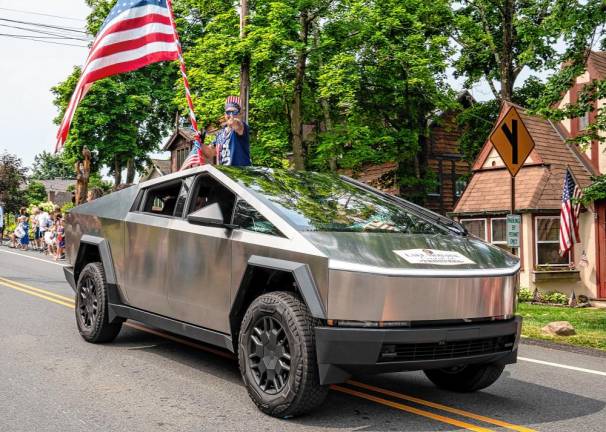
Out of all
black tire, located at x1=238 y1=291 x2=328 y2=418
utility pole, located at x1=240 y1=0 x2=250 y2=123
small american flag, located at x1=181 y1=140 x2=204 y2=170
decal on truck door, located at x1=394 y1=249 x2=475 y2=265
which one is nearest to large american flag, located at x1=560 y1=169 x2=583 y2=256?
utility pole, located at x1=240 y1=0 x2=250 y2=123

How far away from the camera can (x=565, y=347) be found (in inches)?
325

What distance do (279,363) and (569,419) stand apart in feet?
6.87

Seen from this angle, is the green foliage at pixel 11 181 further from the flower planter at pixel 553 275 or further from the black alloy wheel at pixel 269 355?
the black alloy wheel at pixel 269 355

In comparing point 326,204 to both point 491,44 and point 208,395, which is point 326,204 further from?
point 491,44

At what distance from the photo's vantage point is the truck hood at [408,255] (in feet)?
14.4

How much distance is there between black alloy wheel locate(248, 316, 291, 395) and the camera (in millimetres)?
4582

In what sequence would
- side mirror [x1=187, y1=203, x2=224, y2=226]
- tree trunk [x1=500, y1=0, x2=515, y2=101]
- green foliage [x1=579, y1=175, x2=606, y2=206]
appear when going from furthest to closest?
tree trunk [x1=500, y1=0, x2=515, y2=101]
green foliage [x1=579, y1=175, x2=606, y2=206]
side mirror [x1=187, y1=203, x2=224, y2=226]

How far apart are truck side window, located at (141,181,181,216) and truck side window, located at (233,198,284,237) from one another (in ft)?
3.52

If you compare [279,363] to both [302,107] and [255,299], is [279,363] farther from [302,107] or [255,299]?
[302,107]

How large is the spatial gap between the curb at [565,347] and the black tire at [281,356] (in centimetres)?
470

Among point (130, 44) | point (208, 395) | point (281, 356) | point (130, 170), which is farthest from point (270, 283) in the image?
point (130, 170)

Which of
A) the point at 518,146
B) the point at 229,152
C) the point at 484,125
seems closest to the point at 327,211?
the point at 229,152

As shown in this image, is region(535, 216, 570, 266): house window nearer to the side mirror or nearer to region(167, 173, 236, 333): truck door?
region(167, 173, 236, 333): truck door

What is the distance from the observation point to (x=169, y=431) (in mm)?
4305
